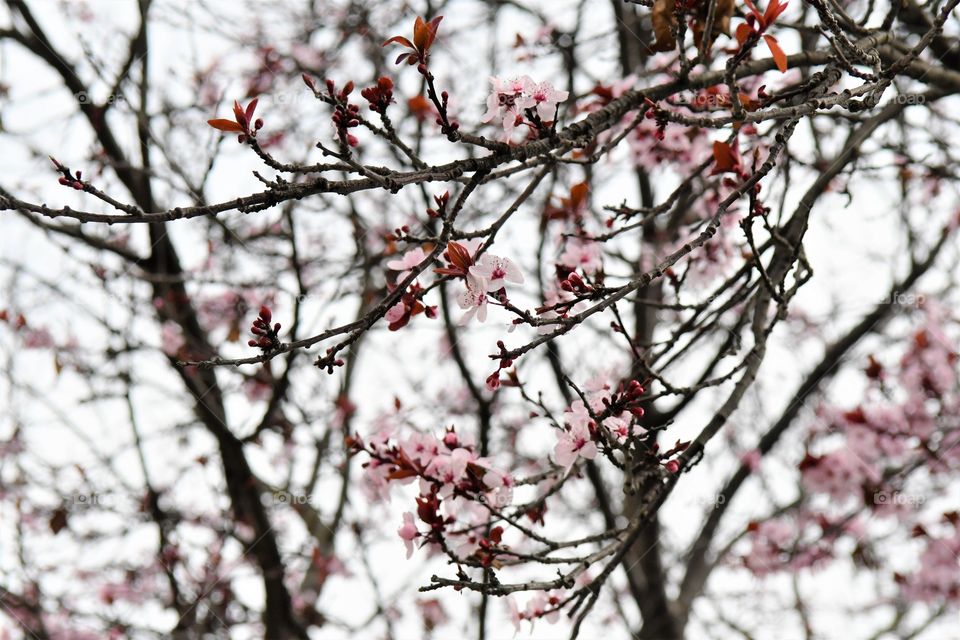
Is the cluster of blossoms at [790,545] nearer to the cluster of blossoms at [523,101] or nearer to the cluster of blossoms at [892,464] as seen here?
the cluster of blossoms at [892,464]

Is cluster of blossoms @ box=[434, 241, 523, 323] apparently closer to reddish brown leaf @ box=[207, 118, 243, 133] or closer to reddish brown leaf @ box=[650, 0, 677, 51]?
reddish brown leaf @ box=[207, 118, 243, 133]

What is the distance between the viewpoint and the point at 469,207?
14.8 ft

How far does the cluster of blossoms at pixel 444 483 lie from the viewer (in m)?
1.82

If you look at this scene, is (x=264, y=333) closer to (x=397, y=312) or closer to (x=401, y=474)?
(x=397, y=312)

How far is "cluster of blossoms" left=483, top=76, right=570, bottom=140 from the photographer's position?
63.1 inches

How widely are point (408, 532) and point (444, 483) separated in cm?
16

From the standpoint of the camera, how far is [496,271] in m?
1.53

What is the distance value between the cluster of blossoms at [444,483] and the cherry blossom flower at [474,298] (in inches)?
17.2

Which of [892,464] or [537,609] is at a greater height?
[892,464]

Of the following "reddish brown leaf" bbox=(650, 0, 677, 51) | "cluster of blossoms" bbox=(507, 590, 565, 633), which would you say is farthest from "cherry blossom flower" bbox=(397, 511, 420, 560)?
"reddish brown leaf" bbox=(650, 0, 677, 51)

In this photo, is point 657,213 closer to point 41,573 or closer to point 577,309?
point 577,309

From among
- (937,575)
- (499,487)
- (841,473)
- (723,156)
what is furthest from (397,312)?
(937,575)

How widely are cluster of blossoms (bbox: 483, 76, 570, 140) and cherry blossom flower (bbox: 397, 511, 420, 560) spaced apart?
38.5 inches

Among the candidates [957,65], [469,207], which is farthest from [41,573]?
[957,65]
